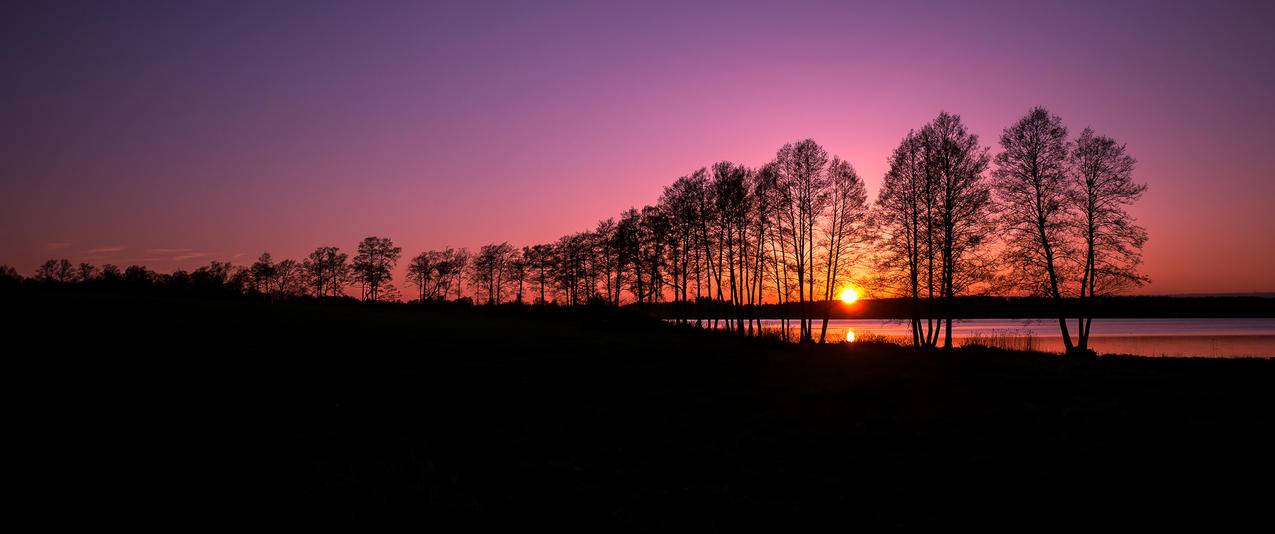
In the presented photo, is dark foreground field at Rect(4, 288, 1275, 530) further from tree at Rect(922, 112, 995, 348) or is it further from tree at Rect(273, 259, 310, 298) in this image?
tree at Rect(273, 259, 310, 298)

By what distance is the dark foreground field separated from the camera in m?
6.63

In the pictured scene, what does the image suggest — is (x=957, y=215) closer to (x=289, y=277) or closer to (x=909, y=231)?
(x=909, y=231)

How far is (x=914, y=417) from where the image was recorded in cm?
1115

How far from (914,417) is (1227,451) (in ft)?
13.8

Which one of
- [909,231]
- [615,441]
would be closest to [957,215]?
[909,231]

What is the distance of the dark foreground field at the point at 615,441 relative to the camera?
6.63 m

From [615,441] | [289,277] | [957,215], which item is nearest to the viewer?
[615,441]

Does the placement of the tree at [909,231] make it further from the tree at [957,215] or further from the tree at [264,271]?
the tree at [264,271]

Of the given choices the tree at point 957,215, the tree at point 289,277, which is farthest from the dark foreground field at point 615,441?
the tree at point 289,277

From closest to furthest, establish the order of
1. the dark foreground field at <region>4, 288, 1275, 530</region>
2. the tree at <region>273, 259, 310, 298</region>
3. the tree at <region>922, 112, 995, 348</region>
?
the dark foreground field at <region>4, 288, 1275, 530</region>, the tree at <region>922, 112, 995, 348</region>, the tree at <region>273, 259, 310, 298</region>

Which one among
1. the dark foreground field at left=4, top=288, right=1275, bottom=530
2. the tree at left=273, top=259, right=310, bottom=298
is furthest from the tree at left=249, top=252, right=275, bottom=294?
the dark foreground field at left=4, top=288, right=1275, bottom=530

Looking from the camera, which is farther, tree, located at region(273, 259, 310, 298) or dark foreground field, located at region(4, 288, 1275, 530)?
tree, located at region(273, 259, 310, 298)

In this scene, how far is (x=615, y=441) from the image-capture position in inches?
374

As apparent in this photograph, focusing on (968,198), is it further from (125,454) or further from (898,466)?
(125,454)
